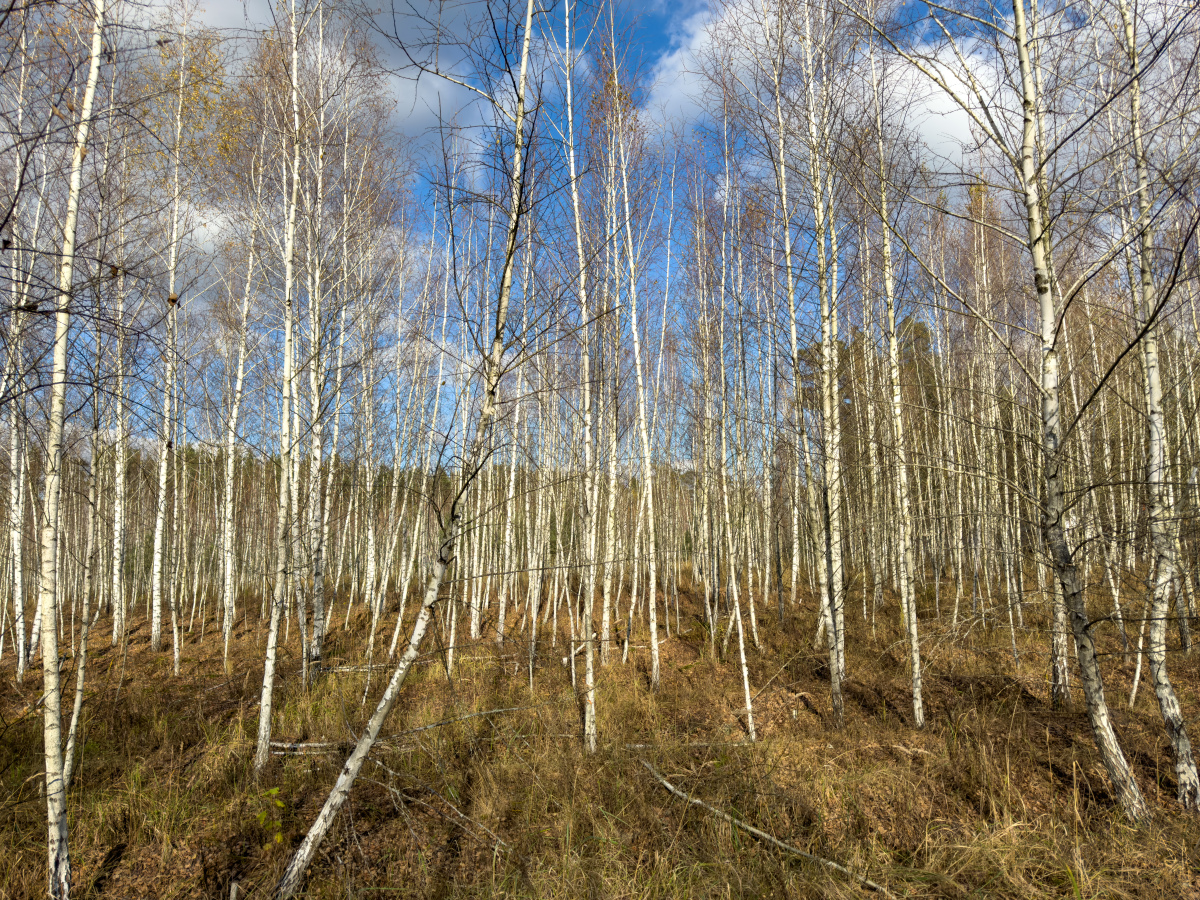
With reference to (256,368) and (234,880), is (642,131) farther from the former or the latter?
(234,880)

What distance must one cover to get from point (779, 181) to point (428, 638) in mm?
7850

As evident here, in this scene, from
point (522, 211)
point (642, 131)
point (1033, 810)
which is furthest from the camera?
point (642, 131)

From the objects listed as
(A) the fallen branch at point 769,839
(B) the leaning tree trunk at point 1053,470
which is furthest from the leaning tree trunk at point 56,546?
(B) the leaning tree trunk at point 1053,470

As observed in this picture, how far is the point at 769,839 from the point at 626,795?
1062 millimetres

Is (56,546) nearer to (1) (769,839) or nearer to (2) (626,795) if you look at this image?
(2) (626,795)

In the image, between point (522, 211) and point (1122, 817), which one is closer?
point (522, 211)

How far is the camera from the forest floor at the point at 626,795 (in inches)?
114

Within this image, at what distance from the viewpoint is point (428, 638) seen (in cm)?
834

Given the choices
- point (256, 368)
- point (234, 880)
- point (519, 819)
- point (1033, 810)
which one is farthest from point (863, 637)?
point (256, 368)

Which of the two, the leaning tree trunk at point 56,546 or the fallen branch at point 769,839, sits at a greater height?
the leaning tree trunk at point 56,546

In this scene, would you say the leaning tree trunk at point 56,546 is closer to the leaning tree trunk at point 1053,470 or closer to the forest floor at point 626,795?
A: the forest floor at point 626,795

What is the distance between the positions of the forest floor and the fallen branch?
0.07 m

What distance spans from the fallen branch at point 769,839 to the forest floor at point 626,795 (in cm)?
7

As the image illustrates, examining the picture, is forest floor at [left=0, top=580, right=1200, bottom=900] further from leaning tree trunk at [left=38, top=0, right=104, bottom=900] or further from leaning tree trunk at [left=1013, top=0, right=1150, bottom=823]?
leaning tree trunk at [left=38, top=0, right=104, bottom=900]
